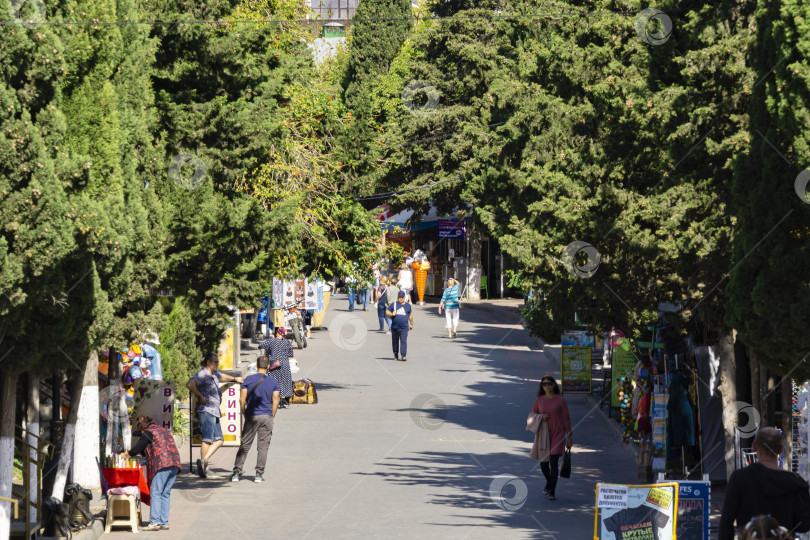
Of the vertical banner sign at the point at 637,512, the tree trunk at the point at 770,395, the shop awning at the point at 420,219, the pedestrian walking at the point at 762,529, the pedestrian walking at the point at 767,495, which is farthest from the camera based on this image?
the shop awning at the point at 420,219

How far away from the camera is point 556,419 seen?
47.5 ft

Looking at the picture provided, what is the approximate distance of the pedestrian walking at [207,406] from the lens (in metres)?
15.5

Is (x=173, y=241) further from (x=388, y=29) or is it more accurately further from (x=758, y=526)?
(x=388, y=29)

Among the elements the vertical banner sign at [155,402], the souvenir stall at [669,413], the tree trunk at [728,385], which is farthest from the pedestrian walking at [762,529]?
the vertical banner sign at [155,402]

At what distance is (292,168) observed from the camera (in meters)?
20.8

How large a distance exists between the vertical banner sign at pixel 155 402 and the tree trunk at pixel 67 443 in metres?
2.13

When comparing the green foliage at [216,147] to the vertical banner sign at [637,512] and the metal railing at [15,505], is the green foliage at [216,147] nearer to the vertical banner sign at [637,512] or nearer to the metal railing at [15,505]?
the metal railing at [15,505]

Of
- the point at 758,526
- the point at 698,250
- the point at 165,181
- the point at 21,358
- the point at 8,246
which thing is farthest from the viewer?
the point at 165,181

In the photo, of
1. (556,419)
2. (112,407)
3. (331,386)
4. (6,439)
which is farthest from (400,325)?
(6,439)

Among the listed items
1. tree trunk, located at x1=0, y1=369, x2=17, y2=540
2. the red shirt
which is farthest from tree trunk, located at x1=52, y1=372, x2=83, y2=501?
the red shirt

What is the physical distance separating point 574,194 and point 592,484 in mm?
4087

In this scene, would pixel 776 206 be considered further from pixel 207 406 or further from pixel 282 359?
pixel 282 359

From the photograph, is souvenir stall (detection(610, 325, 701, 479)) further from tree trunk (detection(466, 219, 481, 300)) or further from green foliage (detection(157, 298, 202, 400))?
tree trunk (detection(466, 219, 481, 300))

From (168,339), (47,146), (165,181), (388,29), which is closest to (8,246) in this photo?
(47,146)
